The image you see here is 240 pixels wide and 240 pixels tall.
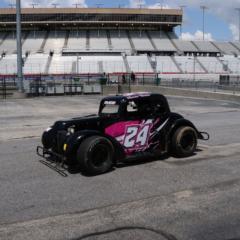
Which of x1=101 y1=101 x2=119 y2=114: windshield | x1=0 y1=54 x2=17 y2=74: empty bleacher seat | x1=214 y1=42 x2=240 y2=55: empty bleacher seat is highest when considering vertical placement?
x1=214 y1=42 x2=240 y2=55: empty bleacher seat

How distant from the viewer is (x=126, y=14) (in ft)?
302

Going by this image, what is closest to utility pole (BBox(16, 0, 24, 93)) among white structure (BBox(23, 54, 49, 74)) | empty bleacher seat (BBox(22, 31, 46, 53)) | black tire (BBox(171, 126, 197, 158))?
black tire (BBox(171, 126, 197, 158))

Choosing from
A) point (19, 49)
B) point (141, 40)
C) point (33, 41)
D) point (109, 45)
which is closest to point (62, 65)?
point (109, 45)

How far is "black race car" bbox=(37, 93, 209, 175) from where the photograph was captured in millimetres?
8414

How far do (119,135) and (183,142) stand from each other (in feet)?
5.65

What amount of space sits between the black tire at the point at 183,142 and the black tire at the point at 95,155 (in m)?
1.75

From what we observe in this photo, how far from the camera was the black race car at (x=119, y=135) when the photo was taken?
8.41m

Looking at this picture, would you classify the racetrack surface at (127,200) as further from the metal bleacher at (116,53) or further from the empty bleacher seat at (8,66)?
the empty bleacher seat at (8,66)

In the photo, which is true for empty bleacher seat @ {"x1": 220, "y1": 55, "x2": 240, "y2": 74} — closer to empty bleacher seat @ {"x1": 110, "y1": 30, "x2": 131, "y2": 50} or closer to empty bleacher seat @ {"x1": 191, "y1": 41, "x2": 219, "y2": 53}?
empty bleacher seat @ {"x1": 191, "y1": 41, "x2": 219, "y2": 53}

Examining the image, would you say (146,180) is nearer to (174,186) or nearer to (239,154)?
(174,186)

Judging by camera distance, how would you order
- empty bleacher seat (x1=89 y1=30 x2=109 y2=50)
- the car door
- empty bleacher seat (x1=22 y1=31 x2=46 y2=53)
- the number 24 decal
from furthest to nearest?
1. empty bleacher seat (x1=89 y1=30 x2=109 y2=50)
2. empty bleacher seat (x1=22 y1=31 x2=46 y2=53)
3. the number 24 decal
4. the car door

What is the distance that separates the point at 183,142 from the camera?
1005cm

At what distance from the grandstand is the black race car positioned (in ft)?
200

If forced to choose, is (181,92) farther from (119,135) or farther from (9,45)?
(9,45)
